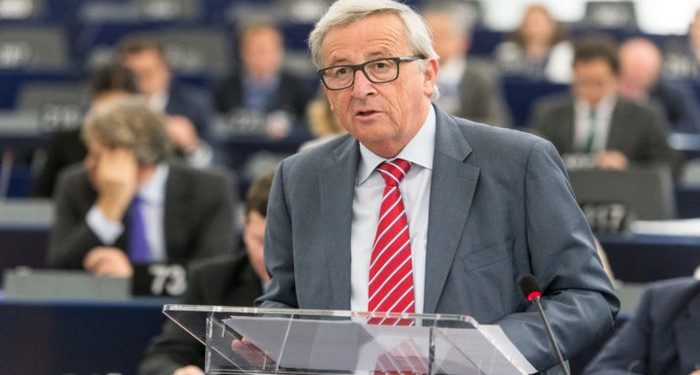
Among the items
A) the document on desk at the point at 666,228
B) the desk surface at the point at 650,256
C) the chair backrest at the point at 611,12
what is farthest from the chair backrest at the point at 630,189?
the chair backrest at the point at 611,12

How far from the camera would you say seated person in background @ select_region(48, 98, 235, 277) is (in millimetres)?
5855

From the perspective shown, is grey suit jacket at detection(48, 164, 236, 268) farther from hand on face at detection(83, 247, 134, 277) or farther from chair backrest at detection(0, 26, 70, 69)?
chair backrest at detection(0, 26, 70, 69)

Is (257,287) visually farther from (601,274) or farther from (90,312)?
(601,274)

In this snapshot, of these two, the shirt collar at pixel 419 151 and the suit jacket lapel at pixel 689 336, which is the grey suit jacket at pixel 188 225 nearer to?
the suit jacket lapel at pixel 689 336

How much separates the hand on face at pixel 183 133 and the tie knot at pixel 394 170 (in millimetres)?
5010

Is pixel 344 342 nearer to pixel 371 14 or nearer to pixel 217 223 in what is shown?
pixel 371 14

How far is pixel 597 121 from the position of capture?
857 cm

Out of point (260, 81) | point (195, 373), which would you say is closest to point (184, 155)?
point (260, 81)

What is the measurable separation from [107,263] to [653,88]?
6.03 metres

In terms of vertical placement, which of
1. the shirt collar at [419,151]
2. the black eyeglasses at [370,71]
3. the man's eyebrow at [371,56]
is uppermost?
the man's eyebrow at [371,56]

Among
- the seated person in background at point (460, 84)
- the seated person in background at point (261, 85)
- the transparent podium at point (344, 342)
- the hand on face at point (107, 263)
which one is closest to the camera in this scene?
the transparent podium at point (344, 342)

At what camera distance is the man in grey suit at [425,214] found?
2.83 metres

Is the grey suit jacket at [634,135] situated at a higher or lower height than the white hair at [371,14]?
lower

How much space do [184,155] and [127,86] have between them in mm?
444
